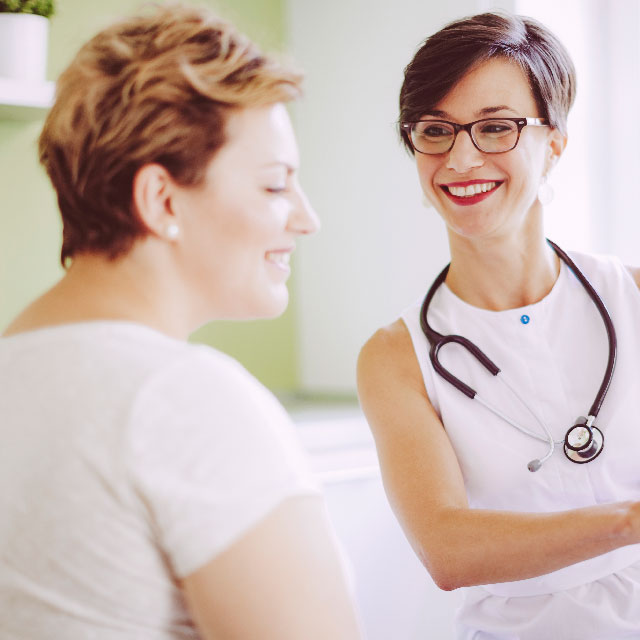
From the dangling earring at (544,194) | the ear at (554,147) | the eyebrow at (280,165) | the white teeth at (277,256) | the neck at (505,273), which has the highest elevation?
the eyebrow at (280,165)

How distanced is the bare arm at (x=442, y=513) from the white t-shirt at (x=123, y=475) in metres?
0.60

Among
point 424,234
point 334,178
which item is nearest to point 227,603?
point 424,234

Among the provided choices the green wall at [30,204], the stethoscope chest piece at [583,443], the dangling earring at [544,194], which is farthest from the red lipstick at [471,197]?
→ the green wall at [30,204]

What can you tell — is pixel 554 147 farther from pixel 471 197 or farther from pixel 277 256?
pixel 277 256

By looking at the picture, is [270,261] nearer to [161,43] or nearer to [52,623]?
[161,43]

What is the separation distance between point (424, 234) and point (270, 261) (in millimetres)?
1597

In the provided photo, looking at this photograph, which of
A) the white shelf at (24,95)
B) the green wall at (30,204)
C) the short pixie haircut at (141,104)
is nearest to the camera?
the short pixie haircut at (141,104)

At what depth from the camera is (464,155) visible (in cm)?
145

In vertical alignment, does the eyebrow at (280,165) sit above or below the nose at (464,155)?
above

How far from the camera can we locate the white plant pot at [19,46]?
1899mm

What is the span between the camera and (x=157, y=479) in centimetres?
70

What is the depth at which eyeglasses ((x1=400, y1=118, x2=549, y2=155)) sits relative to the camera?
1458 millimetres

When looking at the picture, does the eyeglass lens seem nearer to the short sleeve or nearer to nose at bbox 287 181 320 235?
nose at bbox 287 181 320 235

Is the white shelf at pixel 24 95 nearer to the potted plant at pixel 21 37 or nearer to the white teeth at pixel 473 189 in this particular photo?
the potted plant at pixel 21 37
